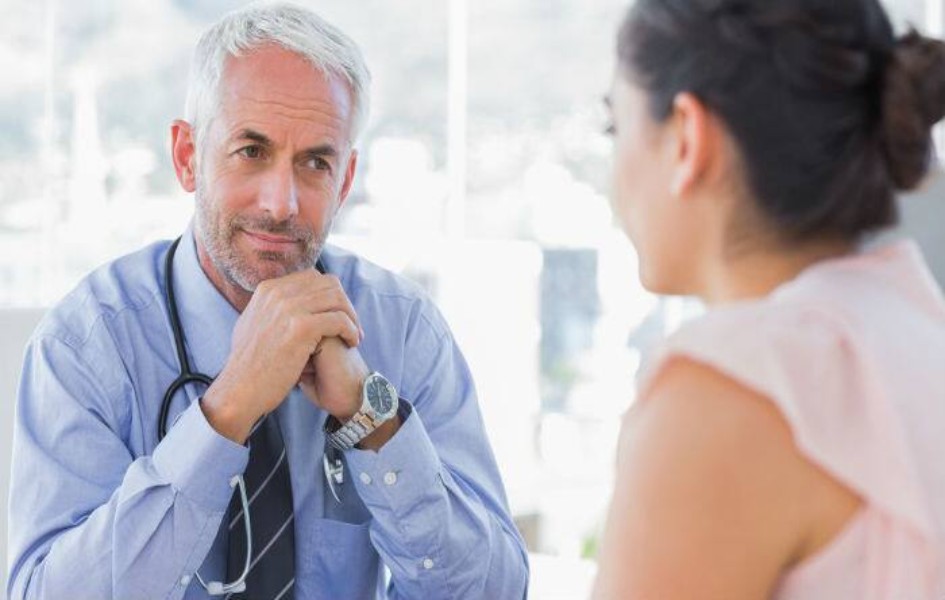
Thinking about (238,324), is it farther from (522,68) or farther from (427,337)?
(522,68)

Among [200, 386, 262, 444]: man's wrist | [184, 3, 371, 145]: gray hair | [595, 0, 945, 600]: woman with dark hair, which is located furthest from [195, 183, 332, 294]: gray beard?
[595, 0, 945, 600]: woman with dark hair

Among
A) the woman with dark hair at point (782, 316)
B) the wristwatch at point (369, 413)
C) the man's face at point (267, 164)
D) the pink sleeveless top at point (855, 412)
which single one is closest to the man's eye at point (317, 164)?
the man's face at point (267, 164)

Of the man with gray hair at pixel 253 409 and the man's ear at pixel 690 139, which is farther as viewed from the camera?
the man with gray hair at pixel 253 409

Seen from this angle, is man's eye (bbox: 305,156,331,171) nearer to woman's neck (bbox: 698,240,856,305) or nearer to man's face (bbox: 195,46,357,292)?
man's face (bbox: 195,46,357,292)

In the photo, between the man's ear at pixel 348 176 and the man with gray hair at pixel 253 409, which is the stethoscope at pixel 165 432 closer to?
the man with gray hair at pixel 253 409

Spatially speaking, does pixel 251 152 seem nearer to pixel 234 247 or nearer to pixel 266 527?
pixel 234 247

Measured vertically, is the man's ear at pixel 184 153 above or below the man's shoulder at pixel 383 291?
above

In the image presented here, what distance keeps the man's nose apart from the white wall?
0.39m

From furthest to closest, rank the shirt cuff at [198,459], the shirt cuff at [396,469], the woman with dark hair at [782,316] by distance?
1. the shirt cuff at [396,469]
2. the shirt cuff at [198,459]
3. the woman with dark hair at [782,316]

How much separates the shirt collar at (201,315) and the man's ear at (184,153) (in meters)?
0.09

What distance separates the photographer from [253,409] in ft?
5.05

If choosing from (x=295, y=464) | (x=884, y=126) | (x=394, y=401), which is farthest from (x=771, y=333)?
(x=295, y=464)

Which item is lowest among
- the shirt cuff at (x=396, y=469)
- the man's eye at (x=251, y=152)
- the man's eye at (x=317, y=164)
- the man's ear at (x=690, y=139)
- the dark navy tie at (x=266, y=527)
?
the dark navy tie at (x=266, y=527)

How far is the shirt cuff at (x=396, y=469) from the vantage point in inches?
62.8
